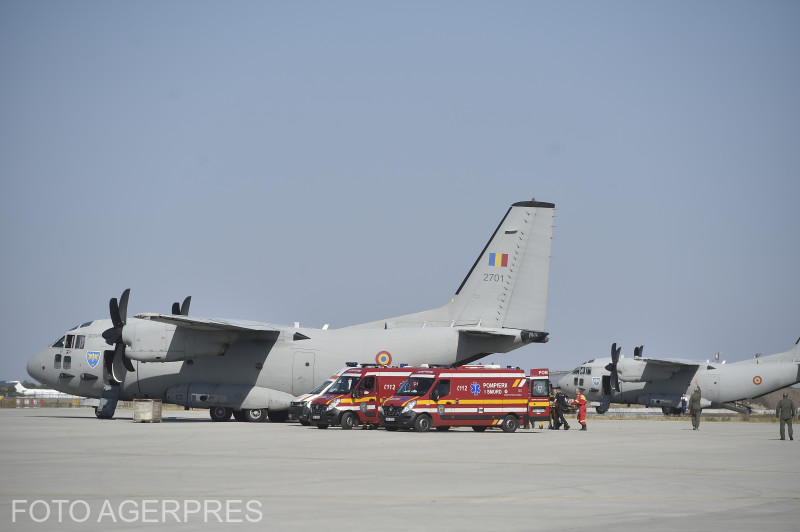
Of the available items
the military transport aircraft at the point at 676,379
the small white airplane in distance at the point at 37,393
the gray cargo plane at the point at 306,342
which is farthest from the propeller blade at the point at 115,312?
the small white airplane in distance at the point at 37,393

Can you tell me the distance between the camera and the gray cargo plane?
136 ft

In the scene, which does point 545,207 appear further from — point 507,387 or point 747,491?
point 747,491

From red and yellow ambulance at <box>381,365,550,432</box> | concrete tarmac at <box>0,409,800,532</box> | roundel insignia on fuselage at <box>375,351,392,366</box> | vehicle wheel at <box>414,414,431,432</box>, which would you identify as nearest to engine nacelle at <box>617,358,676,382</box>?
roundel insignia on fuselage at <box>375,351,392,366</box>

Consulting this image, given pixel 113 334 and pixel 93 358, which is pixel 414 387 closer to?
pixel 113 334

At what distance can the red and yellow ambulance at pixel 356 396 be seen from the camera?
37.5 m

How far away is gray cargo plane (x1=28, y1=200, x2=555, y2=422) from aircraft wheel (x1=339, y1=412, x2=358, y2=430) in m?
4.70

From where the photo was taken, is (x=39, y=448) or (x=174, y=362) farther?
(x=174, y=362)

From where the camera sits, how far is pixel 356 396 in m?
37.8

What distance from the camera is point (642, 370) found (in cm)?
6688

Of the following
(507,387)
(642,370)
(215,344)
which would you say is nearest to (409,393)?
(507,387)

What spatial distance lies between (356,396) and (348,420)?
103 centimetres

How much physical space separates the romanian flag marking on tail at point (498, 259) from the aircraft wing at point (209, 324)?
33.2 ft

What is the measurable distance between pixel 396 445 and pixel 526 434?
922 centimetres

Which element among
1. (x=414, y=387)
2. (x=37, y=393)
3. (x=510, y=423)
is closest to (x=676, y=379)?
(x=510, y=423)
